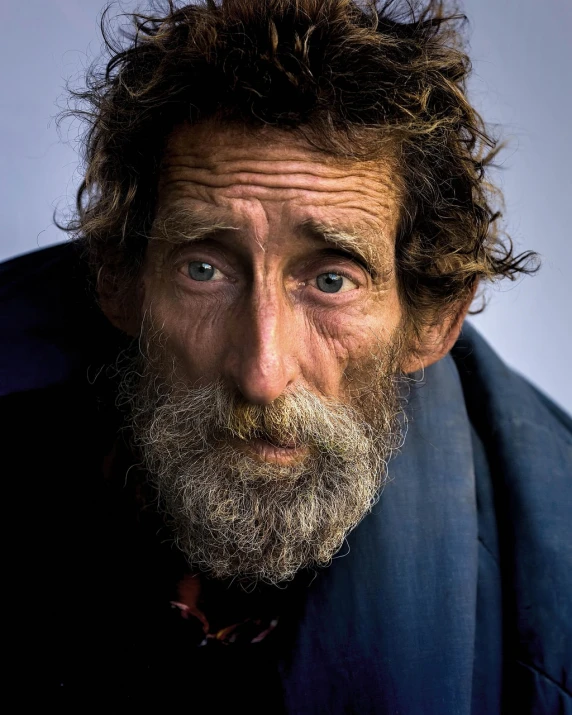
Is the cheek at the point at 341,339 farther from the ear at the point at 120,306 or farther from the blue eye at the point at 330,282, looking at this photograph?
the ear at the point at 120,306

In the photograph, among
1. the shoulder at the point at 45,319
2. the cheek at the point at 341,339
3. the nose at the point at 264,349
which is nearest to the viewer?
→ the nose at the point at 264,349

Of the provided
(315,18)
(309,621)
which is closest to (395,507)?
(309,621)

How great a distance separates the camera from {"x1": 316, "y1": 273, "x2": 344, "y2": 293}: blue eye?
140 cm

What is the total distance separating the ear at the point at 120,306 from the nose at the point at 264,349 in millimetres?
358

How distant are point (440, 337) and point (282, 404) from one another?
48cm

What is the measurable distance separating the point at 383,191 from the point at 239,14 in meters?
0.40

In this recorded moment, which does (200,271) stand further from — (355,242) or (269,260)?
(355,242)

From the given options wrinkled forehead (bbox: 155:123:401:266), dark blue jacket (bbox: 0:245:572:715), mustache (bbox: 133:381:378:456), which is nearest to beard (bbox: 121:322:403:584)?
mustache (bbox: 133:381:378:456)

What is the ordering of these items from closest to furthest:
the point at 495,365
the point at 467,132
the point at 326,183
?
the point at 326,183, the point at 467,132, the point at 495,365

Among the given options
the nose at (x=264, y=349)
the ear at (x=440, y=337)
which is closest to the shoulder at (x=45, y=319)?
the nose at (x=264, y=349)

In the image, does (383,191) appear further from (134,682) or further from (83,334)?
(134,682)

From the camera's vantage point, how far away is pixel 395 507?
160 cm

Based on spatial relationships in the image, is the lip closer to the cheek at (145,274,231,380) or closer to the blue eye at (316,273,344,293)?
the cheek at (145,274,231,380)

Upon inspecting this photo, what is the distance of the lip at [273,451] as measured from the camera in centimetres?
140
